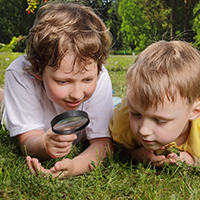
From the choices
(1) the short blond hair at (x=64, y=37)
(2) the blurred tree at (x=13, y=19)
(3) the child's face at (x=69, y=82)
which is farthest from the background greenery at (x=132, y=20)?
(3) the child's face at (x=69, y=82)

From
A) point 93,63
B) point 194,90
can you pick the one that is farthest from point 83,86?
point 194,90

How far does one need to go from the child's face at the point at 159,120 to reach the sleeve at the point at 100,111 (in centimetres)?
73

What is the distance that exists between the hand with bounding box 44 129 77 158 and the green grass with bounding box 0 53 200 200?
23 centimetres

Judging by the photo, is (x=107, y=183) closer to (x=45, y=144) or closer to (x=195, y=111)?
(x=45, y=144)

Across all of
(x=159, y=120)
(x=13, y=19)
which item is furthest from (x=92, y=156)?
(x=13, y=19)

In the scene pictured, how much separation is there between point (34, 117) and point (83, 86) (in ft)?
2.25

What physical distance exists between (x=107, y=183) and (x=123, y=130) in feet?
2.22

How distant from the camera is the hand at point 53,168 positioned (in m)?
2.19

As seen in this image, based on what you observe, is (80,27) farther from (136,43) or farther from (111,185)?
(136,43)

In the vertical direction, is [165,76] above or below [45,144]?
above

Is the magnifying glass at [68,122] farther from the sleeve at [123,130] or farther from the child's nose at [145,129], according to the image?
the sleeve at [123,130]

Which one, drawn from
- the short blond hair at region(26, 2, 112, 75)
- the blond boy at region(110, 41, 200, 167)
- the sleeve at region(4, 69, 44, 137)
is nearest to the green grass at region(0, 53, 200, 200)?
the blond boy at region(110, 41, 200, 167)

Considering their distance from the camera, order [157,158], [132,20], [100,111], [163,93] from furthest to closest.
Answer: [132,20] → [100,111] → [157,158] → [163,93]

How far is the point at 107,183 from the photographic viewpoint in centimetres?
221
